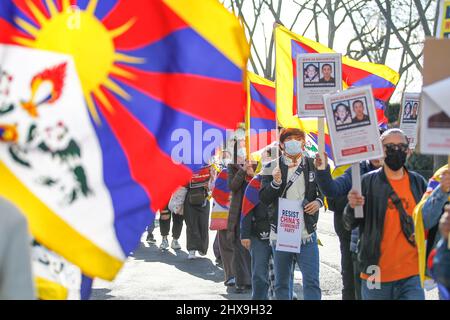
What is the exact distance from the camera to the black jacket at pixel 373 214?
6.09 meters

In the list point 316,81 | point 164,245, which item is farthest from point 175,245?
point 316,81

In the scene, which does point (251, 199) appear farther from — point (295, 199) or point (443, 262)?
point (443, 262)

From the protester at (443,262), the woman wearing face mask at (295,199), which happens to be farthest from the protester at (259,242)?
the protester at (443,262)

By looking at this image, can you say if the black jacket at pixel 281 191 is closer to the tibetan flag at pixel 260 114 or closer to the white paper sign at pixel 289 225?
the white paper sign at pixel 289 225

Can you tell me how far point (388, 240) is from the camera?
6078mm

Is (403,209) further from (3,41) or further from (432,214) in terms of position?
(3,41)

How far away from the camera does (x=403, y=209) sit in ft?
20.0

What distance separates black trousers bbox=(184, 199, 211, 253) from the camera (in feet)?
44.8

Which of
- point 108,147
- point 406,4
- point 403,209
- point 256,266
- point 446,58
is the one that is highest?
point 406,4

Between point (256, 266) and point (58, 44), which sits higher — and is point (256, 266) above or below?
below

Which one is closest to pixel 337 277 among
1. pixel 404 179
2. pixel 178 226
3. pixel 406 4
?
pixel 178 226

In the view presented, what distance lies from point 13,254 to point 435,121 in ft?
9.54

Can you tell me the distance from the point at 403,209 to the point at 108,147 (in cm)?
229

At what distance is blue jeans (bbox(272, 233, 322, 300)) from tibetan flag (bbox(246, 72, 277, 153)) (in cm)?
380
